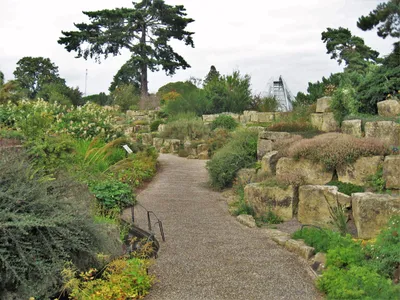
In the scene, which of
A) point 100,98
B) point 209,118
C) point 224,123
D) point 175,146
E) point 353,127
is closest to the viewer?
point 353,127

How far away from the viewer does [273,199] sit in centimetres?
785

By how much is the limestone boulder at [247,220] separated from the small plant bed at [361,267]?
179 centimetres

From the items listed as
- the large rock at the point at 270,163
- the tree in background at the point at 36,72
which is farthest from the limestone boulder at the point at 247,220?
the tree in background at the point at 36,72

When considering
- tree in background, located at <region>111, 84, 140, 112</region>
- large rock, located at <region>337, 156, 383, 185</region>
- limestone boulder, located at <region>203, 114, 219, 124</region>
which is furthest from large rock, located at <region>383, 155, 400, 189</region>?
tree in background, located at <region>111, 84, 140, 112</region>

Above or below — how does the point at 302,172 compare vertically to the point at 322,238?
above

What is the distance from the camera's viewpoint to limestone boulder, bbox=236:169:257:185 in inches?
388

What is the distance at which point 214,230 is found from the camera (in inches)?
277

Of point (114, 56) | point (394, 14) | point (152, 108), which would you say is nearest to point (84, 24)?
point (114, 56)

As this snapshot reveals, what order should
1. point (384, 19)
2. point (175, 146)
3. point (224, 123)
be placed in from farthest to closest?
1. point (224, 123)
2. point (175, 146)
3. point (384, 19)

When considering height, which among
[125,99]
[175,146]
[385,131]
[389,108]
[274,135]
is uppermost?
[125,99]

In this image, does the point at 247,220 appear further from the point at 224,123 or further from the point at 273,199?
the point at 224,123

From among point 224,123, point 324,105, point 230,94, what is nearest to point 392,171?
point 324,105

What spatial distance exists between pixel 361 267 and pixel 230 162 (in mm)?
Result: 6298

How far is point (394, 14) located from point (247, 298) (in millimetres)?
12422
